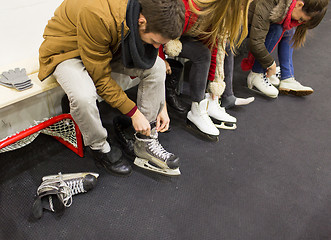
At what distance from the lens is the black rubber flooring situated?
43.7 inches

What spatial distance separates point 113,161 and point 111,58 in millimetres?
440

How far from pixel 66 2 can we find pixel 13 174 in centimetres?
74

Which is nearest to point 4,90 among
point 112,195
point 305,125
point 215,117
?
point 112,195

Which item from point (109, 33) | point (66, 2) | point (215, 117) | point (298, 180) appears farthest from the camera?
point (215, 117)

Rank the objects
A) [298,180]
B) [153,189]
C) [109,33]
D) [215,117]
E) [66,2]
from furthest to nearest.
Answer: [215,117], [298,180], [153,189], [66,2], [109,33]

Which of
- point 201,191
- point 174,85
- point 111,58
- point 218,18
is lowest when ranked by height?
point 201,191

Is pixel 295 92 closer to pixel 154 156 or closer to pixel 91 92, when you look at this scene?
pixel 154 156

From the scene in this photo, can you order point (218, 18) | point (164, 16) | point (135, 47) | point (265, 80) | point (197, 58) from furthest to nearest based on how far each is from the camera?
point (265, 80) < point (197, 58) < point (218, 18) < point (135, 47) < point (164, 16)

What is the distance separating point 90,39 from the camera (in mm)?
1003

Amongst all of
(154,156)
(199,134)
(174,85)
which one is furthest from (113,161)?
(174,85)

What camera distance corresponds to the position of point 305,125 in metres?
1.70

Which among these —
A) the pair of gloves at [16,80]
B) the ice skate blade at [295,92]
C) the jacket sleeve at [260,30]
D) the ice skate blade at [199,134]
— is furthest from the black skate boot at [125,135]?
the ice skate blade at [295,92]

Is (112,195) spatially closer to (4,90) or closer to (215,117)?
(4,90)

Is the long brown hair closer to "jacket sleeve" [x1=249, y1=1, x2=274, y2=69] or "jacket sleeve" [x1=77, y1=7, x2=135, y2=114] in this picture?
"jacket sleeve" [x1=249, y1=1, x2=274, y2=69]
